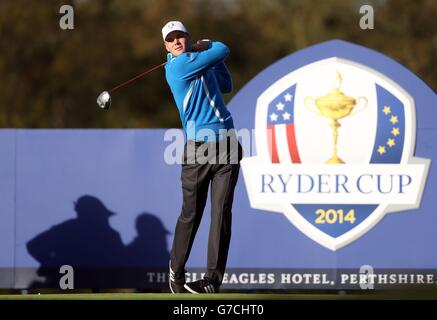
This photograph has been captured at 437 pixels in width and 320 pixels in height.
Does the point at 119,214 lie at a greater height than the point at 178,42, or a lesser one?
lesser

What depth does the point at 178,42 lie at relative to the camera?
905cm

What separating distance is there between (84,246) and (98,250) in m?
0.13

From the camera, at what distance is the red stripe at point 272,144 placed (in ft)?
35.7

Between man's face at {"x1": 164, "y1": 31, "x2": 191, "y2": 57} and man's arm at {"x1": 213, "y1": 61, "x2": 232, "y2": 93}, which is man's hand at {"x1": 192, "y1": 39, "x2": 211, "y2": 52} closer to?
man's face at {"x1": 164, "y1": 31, "x2": 191, "y2": 57}

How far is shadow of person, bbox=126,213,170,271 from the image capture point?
11008 millimetres

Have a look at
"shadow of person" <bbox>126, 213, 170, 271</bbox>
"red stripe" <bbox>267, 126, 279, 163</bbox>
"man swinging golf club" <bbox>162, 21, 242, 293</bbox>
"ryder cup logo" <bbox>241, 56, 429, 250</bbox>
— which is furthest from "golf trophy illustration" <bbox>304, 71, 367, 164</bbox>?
"man swinging golf club" <bbox>162, 21, 242, 293</bbox>

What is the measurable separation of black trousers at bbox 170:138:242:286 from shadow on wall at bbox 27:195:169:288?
177 centimetres

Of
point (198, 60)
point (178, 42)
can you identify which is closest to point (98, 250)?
point (178, 42)

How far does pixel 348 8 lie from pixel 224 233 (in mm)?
19884

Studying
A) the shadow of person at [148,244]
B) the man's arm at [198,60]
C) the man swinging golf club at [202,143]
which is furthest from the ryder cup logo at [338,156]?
the man's arm at [198,60]

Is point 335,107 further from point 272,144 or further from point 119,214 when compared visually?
point 119,214
